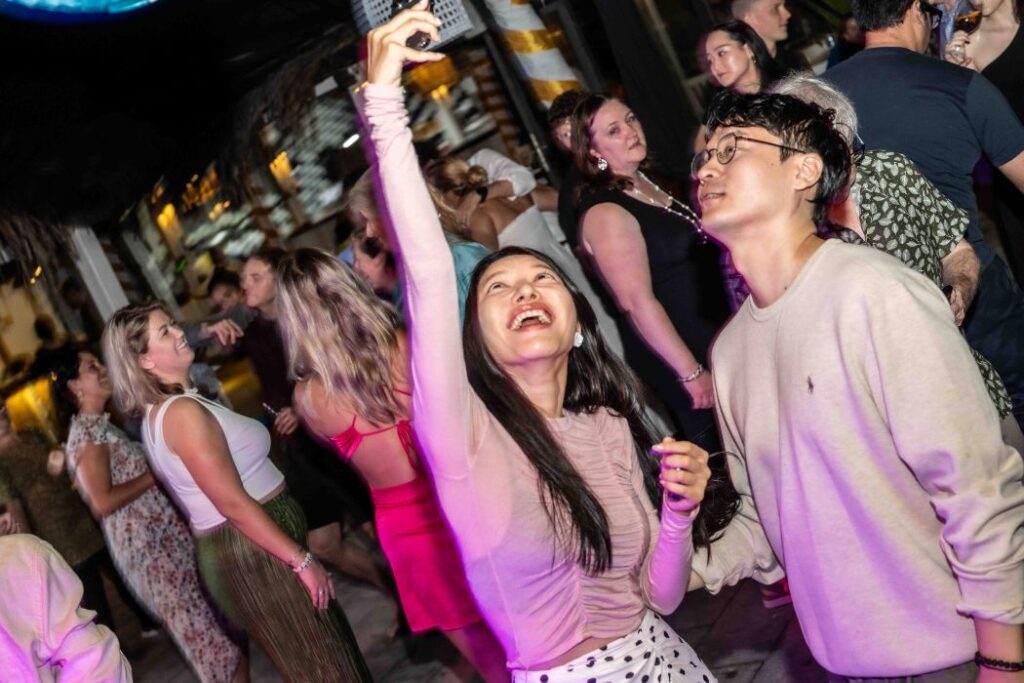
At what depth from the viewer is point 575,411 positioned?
214cm

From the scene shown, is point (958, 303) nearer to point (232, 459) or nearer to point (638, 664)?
point (638, 664)

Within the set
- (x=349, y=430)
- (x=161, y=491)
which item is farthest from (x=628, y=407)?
(x=161, y=491)

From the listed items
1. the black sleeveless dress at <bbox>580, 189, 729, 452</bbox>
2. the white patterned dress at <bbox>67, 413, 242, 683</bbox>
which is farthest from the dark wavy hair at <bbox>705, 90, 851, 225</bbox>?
the white patterned dress at <bbox>67, 413, 242, 683</bbox>

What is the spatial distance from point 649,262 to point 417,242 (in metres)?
2.09

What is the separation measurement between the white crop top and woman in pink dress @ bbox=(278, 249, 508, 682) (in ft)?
1.50

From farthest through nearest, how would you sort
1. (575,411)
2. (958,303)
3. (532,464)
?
(958,303)
(575,411)
(532,464)

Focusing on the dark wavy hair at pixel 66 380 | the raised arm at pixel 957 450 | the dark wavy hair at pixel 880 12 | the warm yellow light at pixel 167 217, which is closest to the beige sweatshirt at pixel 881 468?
the raised arm at pixel 957 450

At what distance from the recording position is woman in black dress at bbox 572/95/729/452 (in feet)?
11.7

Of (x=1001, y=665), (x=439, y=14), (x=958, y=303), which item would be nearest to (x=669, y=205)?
(x=958, y=303)

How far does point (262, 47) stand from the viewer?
25.7 ft

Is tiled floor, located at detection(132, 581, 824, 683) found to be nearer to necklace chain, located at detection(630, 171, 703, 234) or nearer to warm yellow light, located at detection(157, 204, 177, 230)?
necklace chain, located at detection(630, 171, 703, 234)

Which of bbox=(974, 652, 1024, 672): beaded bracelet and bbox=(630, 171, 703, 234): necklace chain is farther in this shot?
bbox=(630, 171, 703, 234): necklace chain

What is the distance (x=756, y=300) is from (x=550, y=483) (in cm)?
49

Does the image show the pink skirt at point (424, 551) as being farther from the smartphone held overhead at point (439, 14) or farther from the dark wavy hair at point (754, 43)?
the smartphone held overhead at point (439, 14)
